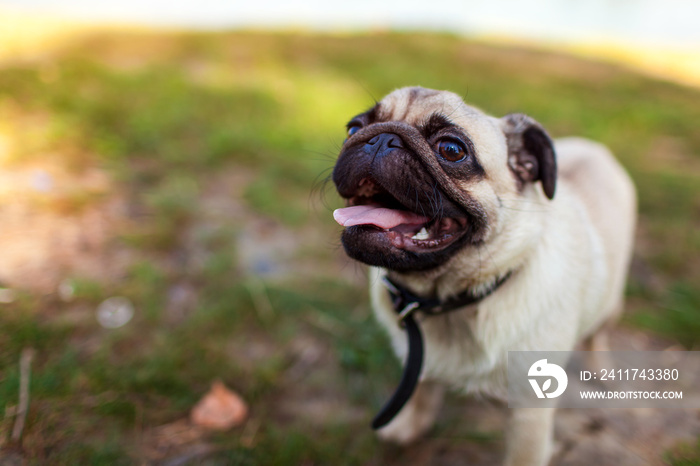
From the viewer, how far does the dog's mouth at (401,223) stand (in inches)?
76.9

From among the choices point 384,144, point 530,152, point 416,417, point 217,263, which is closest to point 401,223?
point 384,144

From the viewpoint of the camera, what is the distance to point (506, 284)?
222 centimetres

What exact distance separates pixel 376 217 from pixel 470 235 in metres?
0.47

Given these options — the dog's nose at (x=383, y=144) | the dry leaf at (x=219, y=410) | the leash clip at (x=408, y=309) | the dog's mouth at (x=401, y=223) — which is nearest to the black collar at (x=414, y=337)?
the leash clip at (x=408, y=309)

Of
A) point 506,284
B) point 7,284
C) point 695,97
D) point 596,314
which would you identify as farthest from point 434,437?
point 695,97

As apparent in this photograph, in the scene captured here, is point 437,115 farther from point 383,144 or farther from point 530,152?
point 530,152

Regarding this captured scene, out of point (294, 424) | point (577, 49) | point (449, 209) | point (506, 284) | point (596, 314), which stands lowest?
point (294, 424)

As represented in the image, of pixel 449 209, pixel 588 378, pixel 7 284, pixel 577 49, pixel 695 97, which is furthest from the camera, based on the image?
pixel 577 49

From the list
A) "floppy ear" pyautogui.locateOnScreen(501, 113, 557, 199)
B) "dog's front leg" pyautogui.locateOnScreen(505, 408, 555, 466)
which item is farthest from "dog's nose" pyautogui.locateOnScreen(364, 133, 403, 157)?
"dog's front leg" pyautogui.locateOnScreen(505, 408, 555, 466)

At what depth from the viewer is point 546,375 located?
2.24 m

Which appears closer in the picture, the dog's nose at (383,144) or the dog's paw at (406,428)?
the dog's nose at (383,144)

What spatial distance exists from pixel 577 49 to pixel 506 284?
1155 centimetres

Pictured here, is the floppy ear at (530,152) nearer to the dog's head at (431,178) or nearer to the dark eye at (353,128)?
the dog's head at (431,178)

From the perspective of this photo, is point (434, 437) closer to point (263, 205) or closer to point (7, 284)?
point (263, 205)
